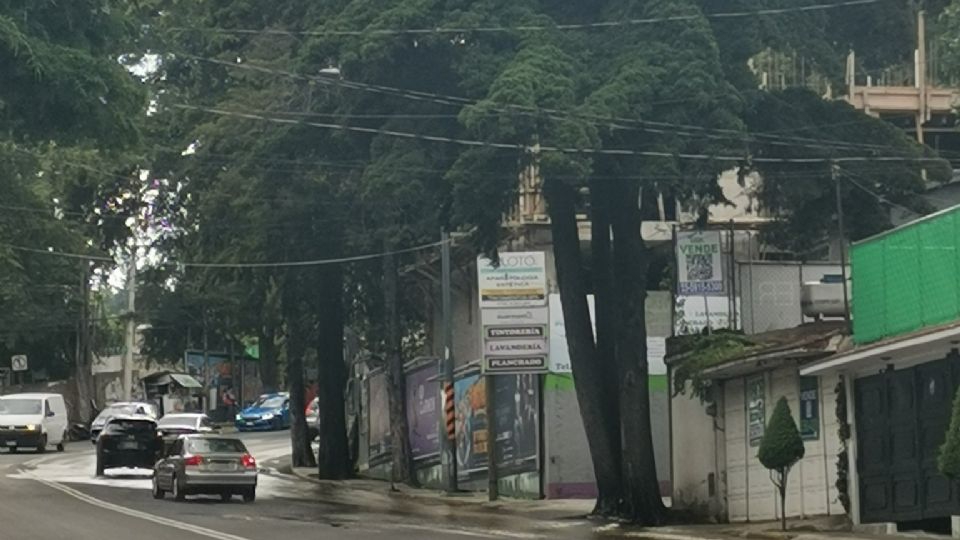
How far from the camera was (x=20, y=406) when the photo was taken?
186ft

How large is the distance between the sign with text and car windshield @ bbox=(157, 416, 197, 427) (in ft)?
63.1

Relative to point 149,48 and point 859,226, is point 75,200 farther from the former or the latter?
point 859,226

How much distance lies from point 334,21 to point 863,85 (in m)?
16.6

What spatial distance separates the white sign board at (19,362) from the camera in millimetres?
78250

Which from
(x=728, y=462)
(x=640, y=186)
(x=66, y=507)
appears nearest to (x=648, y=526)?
(x=728, y=462)

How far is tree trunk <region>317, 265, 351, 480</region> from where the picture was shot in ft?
165

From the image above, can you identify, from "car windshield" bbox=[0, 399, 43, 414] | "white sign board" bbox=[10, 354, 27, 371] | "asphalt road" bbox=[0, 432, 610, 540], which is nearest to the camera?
"asphalt road" bbox=[0, 432, 610, 540]

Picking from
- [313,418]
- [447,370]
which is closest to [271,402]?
[313,418]

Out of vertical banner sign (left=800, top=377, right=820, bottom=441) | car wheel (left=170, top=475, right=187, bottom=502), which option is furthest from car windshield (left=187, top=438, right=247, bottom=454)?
vertical banner sign (left=800, top=377, right=820, bottom=441)

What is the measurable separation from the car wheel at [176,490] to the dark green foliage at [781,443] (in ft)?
45.7

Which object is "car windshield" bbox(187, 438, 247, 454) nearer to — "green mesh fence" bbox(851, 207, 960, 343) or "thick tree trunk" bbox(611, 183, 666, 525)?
"thick tree trunk" bbox(611, 183, 666, 525)

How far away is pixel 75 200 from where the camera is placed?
184 ft

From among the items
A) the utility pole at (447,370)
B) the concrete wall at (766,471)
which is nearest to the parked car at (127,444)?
the utility pole at (447,370)

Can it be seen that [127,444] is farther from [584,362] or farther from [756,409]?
[756,409]
